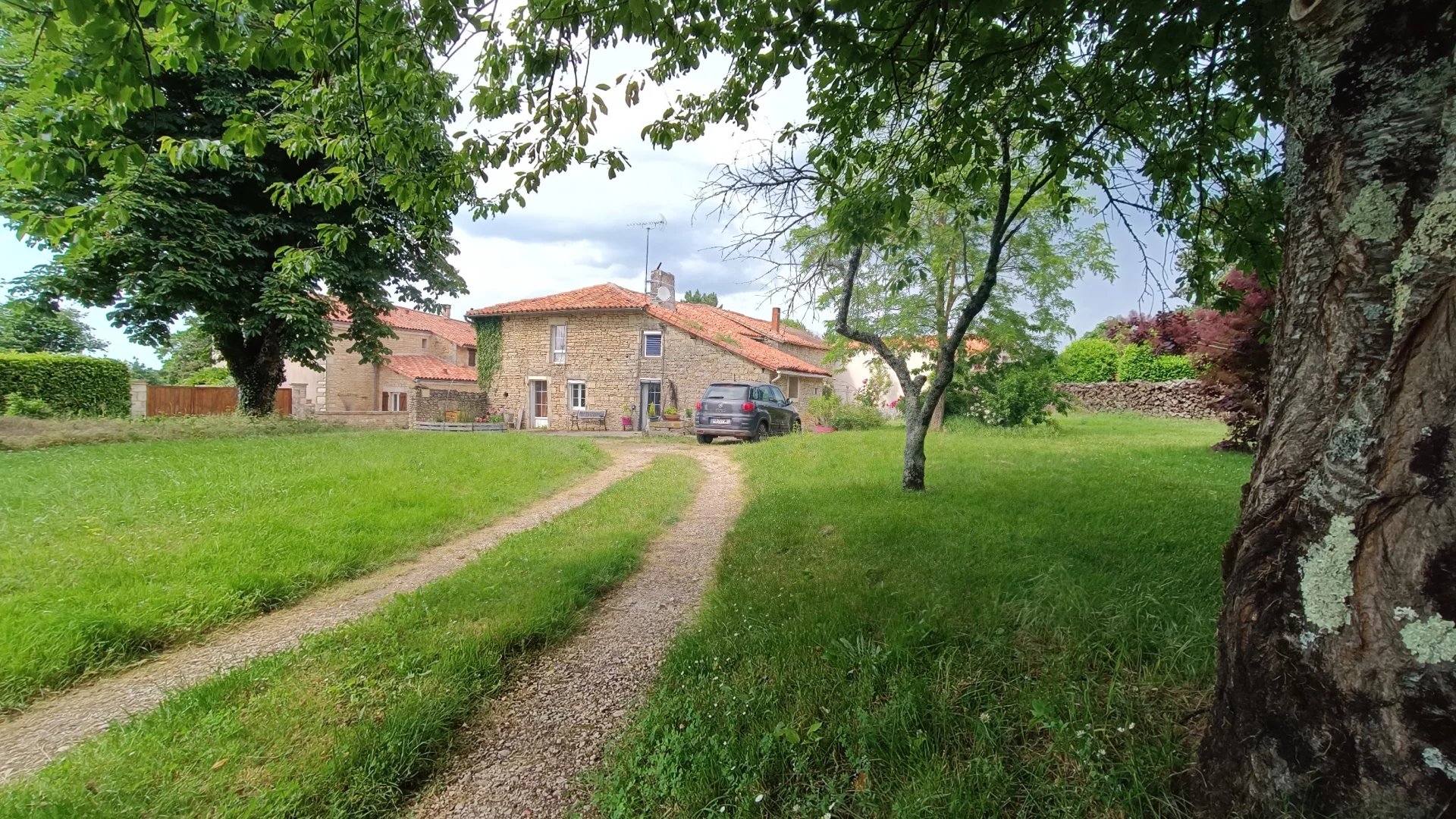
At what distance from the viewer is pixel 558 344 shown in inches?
963

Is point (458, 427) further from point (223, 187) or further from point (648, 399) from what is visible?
point (223, 187)

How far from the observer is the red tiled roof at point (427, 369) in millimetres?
30203

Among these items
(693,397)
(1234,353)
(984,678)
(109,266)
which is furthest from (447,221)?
(693,397)

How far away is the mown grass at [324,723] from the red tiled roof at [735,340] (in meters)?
17.0

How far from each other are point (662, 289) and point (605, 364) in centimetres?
496

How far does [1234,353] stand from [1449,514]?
12.4 metres

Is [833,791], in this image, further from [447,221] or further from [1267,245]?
[447,221]

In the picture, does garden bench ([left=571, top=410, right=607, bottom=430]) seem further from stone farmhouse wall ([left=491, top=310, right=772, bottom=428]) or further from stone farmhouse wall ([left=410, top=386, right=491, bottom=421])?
stone farmhouse wall ([left=410, top=386, right=491, bottom=421])

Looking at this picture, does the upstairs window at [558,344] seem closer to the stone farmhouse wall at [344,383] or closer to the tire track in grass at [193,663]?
the stone farmhouse wall at [344,383]

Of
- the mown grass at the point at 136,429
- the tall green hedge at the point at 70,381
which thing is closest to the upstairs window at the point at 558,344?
the mown grass at the point at 136,429

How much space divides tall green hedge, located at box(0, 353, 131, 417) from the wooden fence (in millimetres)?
2813

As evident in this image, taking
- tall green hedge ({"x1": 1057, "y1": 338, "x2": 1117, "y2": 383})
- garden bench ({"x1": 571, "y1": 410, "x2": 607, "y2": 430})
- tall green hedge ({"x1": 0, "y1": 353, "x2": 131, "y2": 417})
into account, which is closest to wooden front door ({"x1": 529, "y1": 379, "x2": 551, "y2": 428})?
garden bench ({"x1": 571, "y1": 410, "x2": 607, "y2": 430})

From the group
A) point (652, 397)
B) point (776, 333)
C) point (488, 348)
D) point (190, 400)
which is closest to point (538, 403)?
point (488, 348)

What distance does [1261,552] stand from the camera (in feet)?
5.32
